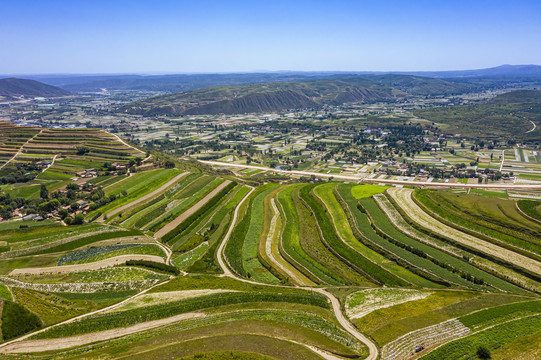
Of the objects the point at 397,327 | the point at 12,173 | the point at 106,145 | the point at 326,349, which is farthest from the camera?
the point at 106,145

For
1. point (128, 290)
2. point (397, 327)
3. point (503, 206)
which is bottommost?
point (128, 290)

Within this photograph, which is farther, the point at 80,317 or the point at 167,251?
the point at 167,251

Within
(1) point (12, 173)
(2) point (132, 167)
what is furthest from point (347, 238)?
(1) point (12, 173)

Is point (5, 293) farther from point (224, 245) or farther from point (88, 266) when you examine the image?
point (224, 245)

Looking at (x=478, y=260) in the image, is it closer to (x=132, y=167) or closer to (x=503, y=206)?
(x=503, y=206)

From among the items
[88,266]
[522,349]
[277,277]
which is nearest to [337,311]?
[277,277]

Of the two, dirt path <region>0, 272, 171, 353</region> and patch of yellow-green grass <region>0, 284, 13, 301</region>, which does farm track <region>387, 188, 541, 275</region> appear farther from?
patch of yellow-green grass <region>0, 284, 13, 301</region>

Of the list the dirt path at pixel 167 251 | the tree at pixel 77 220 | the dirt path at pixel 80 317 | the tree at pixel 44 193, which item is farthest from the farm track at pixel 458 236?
the tree at pixel 44 193
